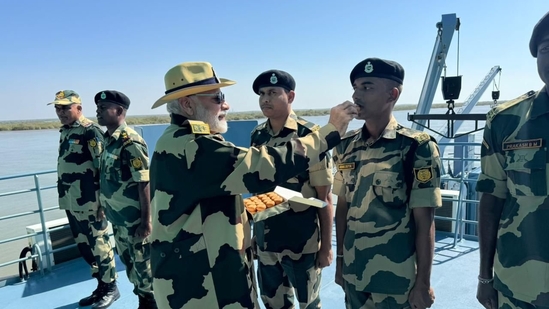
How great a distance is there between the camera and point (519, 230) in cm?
151

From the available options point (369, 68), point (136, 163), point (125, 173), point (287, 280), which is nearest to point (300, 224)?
point (287, 280)

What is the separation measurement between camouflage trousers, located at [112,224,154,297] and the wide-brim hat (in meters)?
1.88

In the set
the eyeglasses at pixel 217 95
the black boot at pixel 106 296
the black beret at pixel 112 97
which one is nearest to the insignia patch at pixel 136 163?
the black beret at pixel 112 97

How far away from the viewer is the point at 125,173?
314 centimetres

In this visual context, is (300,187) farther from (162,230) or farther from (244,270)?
(162,230)

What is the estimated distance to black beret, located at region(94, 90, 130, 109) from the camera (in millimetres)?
3283

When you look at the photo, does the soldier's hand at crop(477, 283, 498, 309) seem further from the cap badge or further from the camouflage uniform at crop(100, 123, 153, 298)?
the camouflage uniform at crop(100, 123, 153, 298)

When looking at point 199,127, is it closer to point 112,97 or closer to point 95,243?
point 112,97

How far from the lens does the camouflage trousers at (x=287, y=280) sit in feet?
8.18

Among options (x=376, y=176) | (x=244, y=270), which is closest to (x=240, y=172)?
(x=244, y=270)

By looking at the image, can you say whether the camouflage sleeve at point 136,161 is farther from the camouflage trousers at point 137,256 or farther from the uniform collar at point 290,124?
the uniform collar at point 290,124

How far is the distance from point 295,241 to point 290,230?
83 mm

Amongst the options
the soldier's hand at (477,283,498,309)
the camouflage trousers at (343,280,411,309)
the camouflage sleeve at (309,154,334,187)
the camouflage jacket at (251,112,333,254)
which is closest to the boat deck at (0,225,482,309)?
the camouflage jacket at (251,112,333,254)

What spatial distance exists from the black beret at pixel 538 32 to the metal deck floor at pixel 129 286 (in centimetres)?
257
